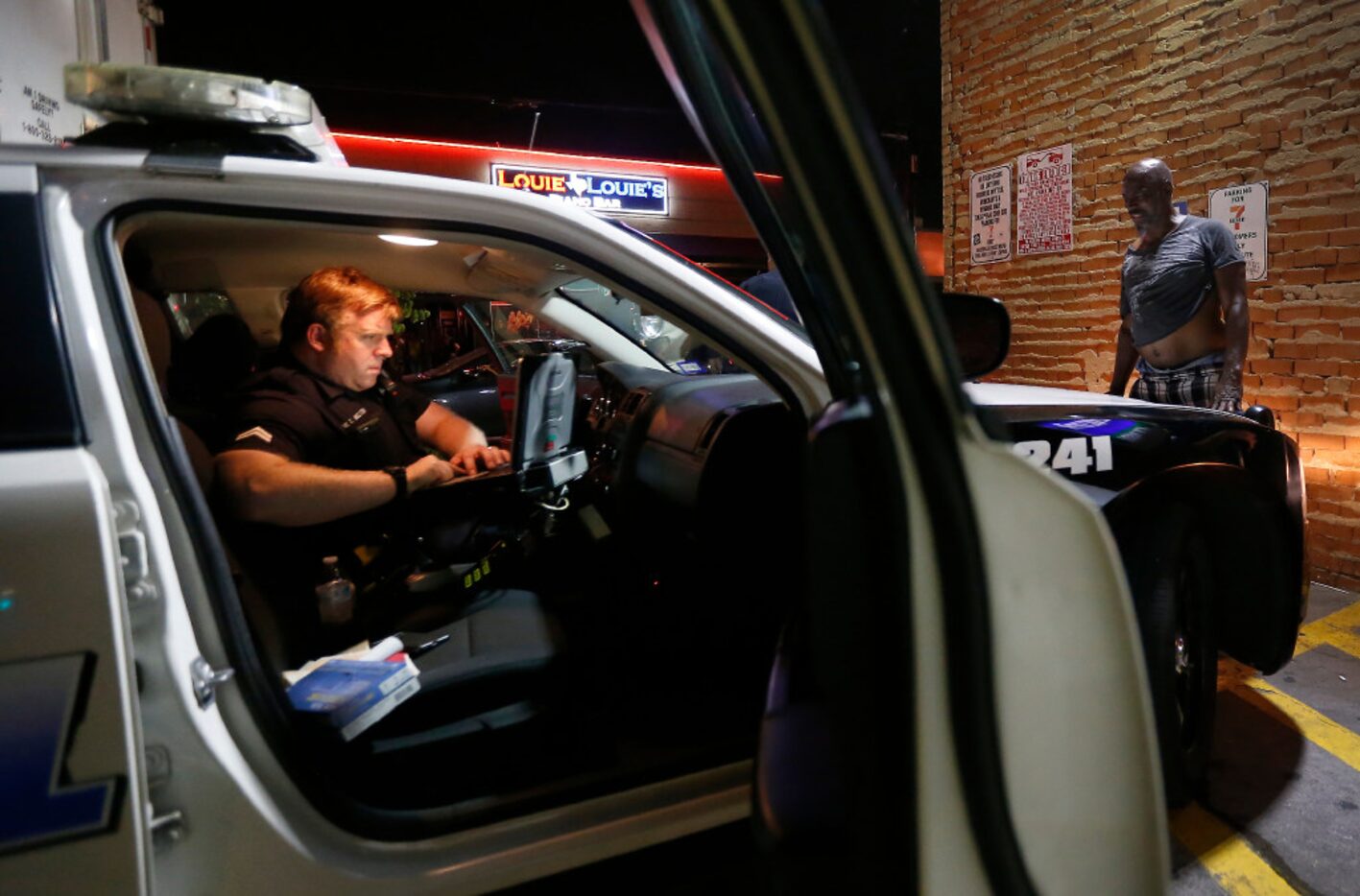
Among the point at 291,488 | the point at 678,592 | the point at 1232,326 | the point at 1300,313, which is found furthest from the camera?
the point at 1300,313

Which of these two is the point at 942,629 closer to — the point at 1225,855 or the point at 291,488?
the point at 291,488

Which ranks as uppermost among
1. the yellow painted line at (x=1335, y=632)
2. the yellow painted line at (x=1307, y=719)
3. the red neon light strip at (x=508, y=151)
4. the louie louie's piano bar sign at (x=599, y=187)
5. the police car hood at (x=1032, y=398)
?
the red neon light strip at (x=508, y=151)

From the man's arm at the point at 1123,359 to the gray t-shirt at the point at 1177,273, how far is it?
0.21m

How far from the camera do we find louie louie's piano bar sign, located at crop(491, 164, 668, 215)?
462 inches

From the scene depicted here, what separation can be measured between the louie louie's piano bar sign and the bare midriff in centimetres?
953

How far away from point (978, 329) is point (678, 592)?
3.30ft

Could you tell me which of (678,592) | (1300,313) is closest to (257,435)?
(678,592)

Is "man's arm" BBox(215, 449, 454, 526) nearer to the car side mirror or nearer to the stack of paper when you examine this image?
the stack of paper

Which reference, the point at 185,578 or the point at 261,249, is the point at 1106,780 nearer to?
the point at 185,578

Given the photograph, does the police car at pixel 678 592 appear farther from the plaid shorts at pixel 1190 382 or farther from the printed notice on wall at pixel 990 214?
the printed notice on wall at pixel 990 214

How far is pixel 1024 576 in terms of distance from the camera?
33.5 inches

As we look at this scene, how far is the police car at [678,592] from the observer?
84cm

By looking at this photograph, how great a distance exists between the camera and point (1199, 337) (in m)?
3.76

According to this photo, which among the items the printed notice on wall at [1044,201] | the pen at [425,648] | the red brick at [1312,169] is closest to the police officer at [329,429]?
the pen at [425,648]
